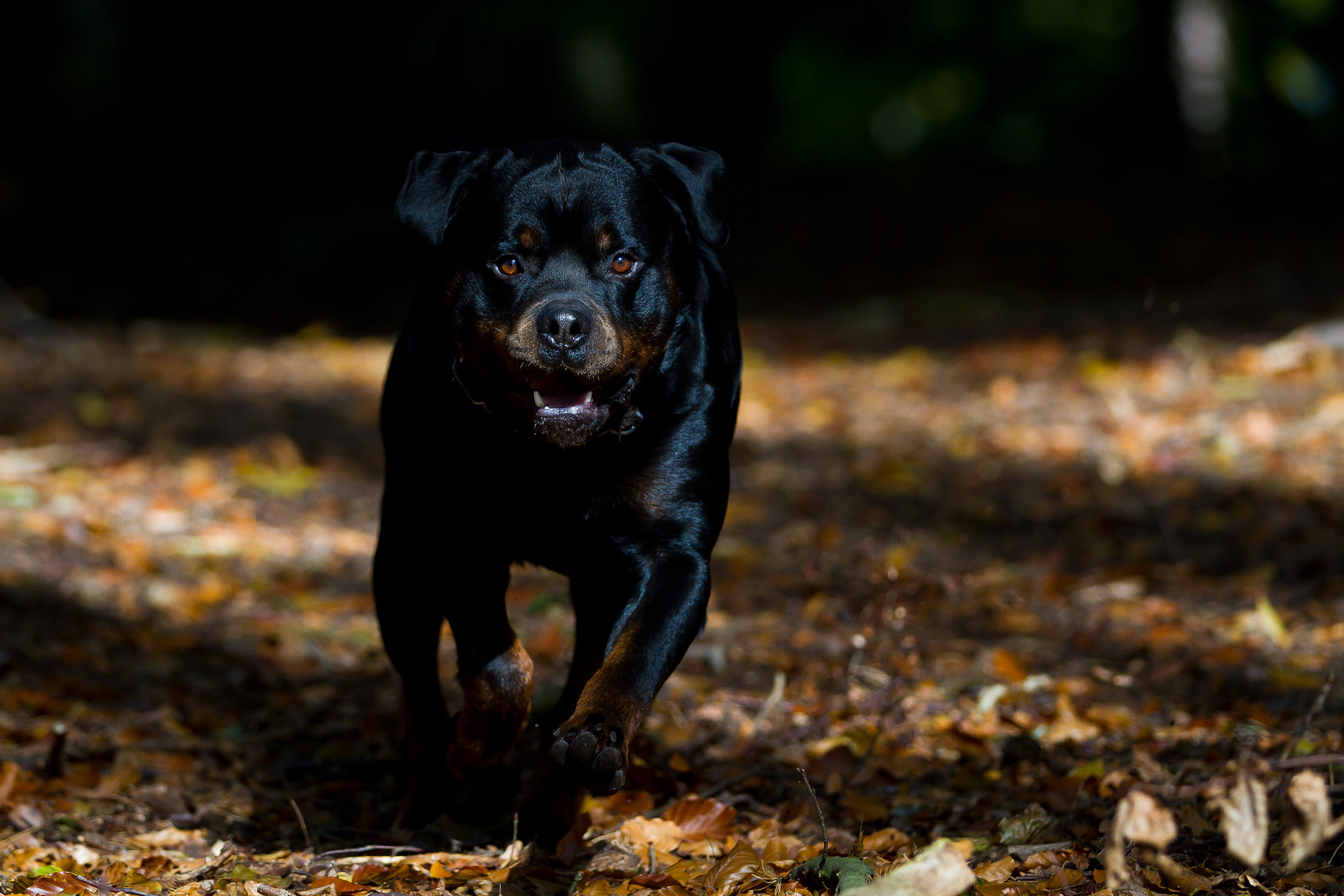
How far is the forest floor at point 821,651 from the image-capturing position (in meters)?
3.40

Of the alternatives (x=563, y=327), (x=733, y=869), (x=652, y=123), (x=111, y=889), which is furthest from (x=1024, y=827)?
(x=652, y=123)

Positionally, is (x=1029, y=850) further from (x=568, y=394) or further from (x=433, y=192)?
(x=433, y=192)

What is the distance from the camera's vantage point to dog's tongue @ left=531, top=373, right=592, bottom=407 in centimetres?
326

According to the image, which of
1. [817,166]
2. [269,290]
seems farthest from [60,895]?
[817,166]

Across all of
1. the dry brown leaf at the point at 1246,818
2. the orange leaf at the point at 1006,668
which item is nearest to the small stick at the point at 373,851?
the dry brown leaf at the point at 1246,818

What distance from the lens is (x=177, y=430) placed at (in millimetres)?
9375

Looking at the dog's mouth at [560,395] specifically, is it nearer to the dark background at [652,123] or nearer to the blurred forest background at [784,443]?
the blurred forest background at [784,443]

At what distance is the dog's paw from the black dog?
0.30 meters

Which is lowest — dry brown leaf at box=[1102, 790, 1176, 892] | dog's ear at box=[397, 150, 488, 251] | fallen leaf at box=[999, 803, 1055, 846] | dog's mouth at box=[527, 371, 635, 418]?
fallen leaf at box=[999, 803, 1055, 846]

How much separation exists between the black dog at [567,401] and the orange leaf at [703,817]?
50cm

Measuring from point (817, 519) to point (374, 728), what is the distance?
117 inches

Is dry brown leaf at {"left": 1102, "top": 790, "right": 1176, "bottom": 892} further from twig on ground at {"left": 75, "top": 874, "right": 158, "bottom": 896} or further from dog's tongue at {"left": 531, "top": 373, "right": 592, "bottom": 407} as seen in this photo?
twig on ground at {"left": 75, "top": 874, "right": 158, "bottom": 896}

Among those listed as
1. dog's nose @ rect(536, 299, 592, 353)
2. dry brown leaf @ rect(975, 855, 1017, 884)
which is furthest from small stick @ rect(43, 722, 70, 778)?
dry brown leaf @ rect(975, 855, 1017, 884)

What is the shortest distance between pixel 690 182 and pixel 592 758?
1521 millimetres
